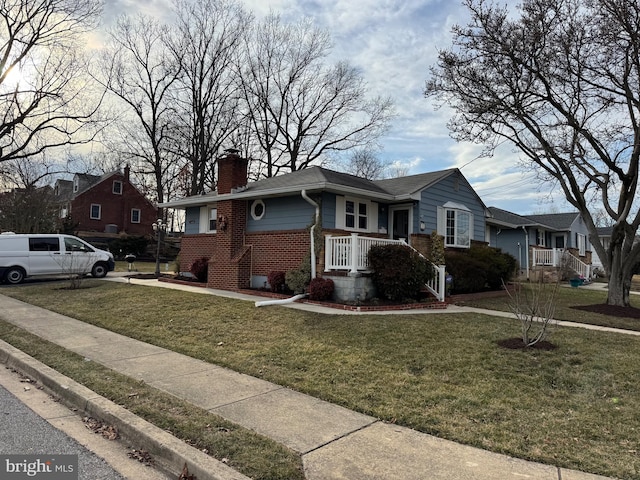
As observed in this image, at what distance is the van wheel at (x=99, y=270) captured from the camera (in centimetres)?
1762

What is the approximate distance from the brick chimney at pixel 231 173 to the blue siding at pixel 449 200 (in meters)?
6.50

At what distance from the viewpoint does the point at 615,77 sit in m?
11.6

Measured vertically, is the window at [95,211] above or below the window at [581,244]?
above

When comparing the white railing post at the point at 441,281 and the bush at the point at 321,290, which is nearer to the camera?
the bush at the point at 321,290

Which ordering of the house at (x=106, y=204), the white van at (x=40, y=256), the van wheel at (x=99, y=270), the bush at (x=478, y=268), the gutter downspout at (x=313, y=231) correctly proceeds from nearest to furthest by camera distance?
the gutter downspout at (x=313, y=231) < the bush at (x=478, y=268) < the white van at (x=40, y=256) < the van wheel at (x=99, y=270) < the house at (x=106, y=204)

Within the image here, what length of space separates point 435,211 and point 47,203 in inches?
1101

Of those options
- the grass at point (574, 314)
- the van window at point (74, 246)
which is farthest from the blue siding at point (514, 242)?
the van window at point (74, 246)

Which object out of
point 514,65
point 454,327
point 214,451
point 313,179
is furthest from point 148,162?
point 214,451

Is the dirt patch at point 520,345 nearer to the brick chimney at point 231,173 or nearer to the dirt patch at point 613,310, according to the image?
the dirt patch at point 613,310

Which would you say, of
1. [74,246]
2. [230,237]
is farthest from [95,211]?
[230,237]

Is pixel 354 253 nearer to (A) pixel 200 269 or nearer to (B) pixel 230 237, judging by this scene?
(B) pixel 230 237

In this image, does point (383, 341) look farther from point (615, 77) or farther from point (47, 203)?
point (47, 203)

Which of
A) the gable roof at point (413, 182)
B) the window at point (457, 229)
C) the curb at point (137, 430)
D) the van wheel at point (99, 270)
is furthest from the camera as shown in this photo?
the van wheel at point (99, 270)

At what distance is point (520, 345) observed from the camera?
646 centimetres
